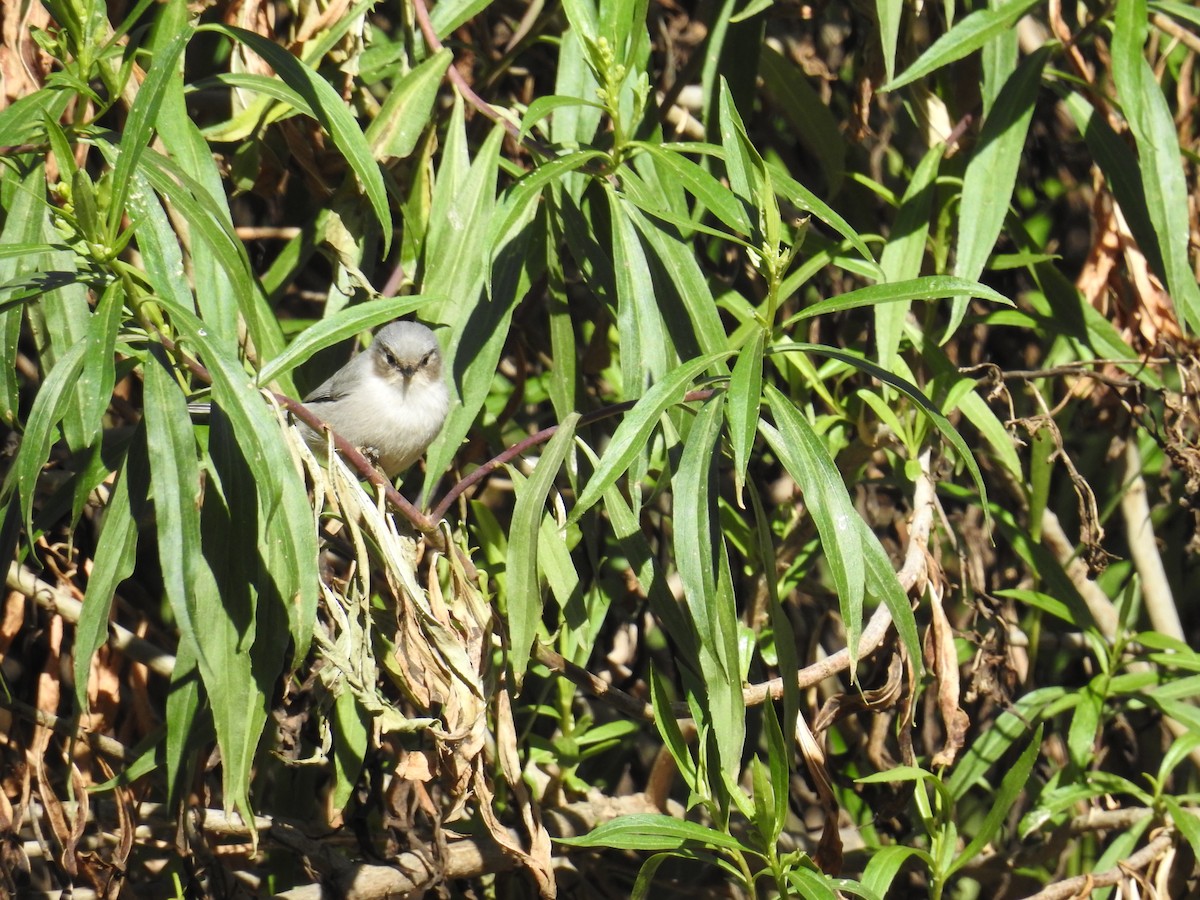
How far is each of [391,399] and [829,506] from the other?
2022 millimetres

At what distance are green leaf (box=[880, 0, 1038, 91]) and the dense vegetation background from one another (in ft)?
0.05

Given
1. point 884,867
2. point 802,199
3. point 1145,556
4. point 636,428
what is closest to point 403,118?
point 802,199

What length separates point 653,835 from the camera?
3.07 metres

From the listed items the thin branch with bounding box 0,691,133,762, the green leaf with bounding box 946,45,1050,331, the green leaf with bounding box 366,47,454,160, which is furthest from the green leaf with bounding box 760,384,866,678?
the thin branch with bounding box 0,691,133,762

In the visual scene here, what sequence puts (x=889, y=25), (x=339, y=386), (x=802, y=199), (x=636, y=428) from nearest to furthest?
(x=636, y=428) < (x=802, y=199) < (x=889, y=25) < (x=339, y=386)

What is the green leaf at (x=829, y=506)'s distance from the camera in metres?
2.62

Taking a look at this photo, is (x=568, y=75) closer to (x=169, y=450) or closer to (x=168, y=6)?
(x=168, y=6)

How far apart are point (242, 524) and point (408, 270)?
3.37 feet

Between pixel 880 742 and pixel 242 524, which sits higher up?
pixel 242 524

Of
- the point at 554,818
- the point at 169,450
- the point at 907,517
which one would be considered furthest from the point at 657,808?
the point at 169,450

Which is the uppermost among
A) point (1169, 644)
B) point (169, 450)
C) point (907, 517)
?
point (169, 450)

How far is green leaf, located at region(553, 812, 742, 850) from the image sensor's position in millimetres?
3021

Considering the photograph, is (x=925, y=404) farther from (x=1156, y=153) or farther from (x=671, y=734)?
(x=1156, y=153)

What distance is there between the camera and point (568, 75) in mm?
3711
